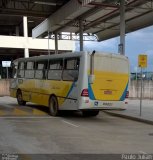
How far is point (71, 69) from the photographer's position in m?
19.4

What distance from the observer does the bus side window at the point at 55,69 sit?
20456 mm

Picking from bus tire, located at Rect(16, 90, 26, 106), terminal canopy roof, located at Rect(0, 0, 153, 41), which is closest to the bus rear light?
terminal canopy roof, located at Rect(0, 0, 153, 41)

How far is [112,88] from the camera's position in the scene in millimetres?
19016

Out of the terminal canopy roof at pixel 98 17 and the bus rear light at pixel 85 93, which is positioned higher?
the terminal canopy roof at pixel 98 17

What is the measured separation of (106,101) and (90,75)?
1356 millimetres

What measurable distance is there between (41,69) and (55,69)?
1.90m

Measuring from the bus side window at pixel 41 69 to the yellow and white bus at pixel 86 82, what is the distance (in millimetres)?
394

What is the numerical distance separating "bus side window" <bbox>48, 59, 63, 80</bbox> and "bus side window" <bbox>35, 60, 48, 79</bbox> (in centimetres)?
62

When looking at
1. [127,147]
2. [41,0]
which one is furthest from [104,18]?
[127,147]

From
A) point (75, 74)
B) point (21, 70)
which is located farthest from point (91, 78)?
point (21, 70)

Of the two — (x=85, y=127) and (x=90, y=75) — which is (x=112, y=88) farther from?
(x=85, y=127)

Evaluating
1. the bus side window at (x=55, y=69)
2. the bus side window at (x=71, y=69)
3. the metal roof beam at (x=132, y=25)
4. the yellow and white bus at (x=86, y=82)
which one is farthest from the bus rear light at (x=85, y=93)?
the metal roof beam at (x=132, y=25)

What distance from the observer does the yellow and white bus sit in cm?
1842

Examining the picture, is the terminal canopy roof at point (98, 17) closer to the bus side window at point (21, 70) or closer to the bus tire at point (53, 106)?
the bus side window at point (21, 70)
